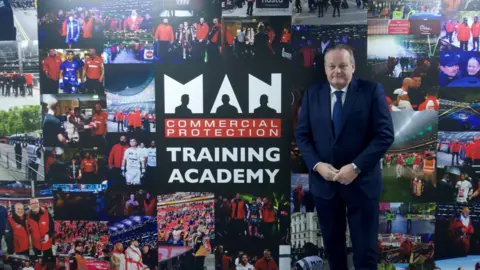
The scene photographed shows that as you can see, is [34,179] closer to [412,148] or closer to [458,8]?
[412,148]

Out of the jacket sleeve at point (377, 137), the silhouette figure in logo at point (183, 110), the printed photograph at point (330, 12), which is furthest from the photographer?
the silhouette figure in logo at point (183, 110)

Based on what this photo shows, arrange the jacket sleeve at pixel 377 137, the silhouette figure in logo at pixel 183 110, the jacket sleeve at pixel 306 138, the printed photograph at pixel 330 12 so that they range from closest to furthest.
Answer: the jacket sleeve at pixel 377 137
the jacket sleeve at pixel 306 138
the printed photograph at pixel 330 12
the silhouette figure in logo at pixel 183 110

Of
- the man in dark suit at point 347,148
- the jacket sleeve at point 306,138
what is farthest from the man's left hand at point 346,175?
the jacket sleeve at point 306,138

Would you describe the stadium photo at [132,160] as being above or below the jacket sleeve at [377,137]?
below

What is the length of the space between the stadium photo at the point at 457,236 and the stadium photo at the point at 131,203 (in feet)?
6.94

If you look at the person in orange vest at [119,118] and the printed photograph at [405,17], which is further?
the person in orange vest at [119,118]

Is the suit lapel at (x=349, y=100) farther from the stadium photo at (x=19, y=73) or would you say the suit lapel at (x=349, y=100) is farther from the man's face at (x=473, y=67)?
the stadium photo at (x=19, y=73)

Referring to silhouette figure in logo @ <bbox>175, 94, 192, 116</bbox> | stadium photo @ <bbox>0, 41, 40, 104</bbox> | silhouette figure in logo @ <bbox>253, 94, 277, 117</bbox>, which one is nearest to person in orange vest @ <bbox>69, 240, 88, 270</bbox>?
stadium photo @ <bbox>0, 41, 40, 104</bbox>

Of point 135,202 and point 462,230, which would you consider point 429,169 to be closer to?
point 462,230

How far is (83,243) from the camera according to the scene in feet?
10.5

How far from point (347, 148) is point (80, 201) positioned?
1.99 m

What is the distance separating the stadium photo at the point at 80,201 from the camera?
3172 millimetres

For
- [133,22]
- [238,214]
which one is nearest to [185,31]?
[133,22]

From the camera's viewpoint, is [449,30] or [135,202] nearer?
[449,30]
